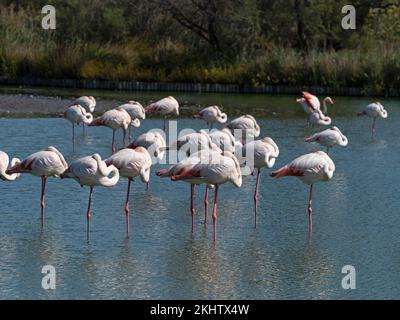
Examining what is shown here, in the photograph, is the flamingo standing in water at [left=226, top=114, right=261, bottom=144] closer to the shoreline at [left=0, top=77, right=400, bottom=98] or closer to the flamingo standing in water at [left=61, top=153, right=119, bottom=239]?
the flamingo standing in water at [left=61, top=153, right=119, bottom=239]

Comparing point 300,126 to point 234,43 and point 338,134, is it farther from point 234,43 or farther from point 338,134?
point 234,43

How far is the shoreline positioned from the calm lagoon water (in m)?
12.7

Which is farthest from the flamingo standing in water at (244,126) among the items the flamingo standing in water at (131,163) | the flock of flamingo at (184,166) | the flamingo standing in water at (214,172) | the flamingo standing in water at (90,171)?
the flamingo standing in water at (90,171)

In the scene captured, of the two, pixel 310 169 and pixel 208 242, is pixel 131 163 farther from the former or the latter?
pixel 310 169

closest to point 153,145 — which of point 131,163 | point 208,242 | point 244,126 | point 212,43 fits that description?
point 131,163

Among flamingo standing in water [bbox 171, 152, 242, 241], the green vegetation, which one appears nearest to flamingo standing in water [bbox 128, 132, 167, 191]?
flamingo standing in water [bbox 171, 152, 242, 241]

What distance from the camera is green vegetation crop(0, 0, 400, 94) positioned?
101ft

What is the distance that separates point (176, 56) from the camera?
110 feet

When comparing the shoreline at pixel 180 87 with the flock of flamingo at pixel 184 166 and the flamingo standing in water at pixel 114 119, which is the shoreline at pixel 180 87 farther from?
the flock of flamingo at pixel 184 166

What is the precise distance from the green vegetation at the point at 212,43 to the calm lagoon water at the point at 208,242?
44.7 ft

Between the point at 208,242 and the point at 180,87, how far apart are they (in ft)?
67.1

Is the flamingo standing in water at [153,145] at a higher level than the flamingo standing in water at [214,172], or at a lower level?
lower

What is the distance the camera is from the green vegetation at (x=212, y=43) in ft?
101
